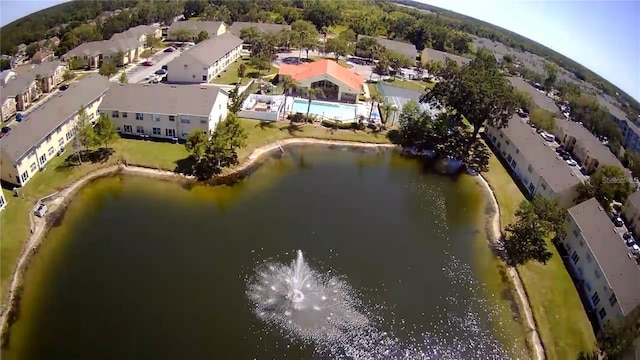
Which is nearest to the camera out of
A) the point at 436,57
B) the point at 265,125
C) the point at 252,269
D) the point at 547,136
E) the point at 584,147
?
the point at 252,269

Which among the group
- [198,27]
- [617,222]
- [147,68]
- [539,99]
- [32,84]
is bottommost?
[617,222]

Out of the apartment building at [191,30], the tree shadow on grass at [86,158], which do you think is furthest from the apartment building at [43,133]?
the apartment building at [191,30]

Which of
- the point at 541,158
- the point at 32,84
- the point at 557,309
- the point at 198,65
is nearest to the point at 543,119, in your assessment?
the point at 541,158

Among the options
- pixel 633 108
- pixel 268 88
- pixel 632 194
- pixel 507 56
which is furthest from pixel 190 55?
pixel 633 108

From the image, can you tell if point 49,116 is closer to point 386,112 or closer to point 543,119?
point 386,112

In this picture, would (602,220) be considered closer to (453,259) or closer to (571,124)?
(453,259)

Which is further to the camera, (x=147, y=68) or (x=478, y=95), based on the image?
(x=147, y=68)

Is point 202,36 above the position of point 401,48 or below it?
below

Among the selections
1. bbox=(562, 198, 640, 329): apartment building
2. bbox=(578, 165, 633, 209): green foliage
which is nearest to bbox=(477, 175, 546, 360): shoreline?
bbox=(562, 198, 640, 329): apartment building

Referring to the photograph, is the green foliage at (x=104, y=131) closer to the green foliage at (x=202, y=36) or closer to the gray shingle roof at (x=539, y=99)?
the green foliage at (x=202, y=36)

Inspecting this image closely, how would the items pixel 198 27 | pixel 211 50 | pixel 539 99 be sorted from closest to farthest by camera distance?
pixel 211 50 → pixel 539 99 → pixel 198 27
